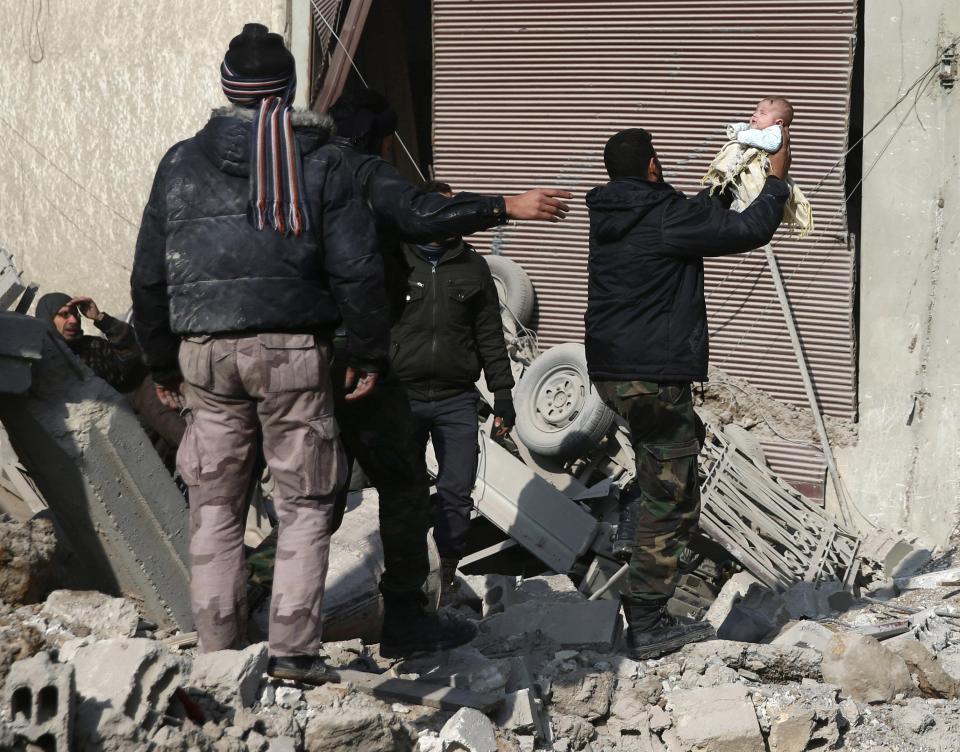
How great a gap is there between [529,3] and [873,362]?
3524 mm

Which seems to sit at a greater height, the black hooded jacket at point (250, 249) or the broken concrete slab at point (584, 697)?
the black hooded jacket at point (250, 249)

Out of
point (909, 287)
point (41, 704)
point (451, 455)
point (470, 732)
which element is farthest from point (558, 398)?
point (41, 704)

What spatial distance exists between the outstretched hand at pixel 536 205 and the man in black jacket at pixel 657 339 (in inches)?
40.6

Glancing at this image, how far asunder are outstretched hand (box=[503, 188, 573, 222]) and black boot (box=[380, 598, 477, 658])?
4.89ft

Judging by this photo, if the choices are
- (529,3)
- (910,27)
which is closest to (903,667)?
(910,27)

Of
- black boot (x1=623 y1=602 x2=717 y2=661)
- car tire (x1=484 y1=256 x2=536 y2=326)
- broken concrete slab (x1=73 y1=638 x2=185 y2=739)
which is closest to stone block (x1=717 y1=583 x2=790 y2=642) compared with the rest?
black boot (x1=623 y1=602 x2=717 y2=661)

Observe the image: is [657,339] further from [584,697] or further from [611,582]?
[611,582]

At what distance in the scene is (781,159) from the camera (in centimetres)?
473

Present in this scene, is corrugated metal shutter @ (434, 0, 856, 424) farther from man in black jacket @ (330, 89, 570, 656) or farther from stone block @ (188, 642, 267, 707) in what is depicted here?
stone block @ (188, 642, 267, 707)

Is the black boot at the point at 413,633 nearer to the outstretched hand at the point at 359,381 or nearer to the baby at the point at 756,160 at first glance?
the outstretched hand at the point at 359,381

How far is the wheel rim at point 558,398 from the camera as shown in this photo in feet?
25.1

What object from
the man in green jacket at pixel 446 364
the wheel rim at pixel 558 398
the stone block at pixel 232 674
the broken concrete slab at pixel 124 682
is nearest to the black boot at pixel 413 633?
the stone block at pixel 232 674

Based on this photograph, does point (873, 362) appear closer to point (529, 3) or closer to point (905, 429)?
point (905, 429)

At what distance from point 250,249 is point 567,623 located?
2065 millimetres
